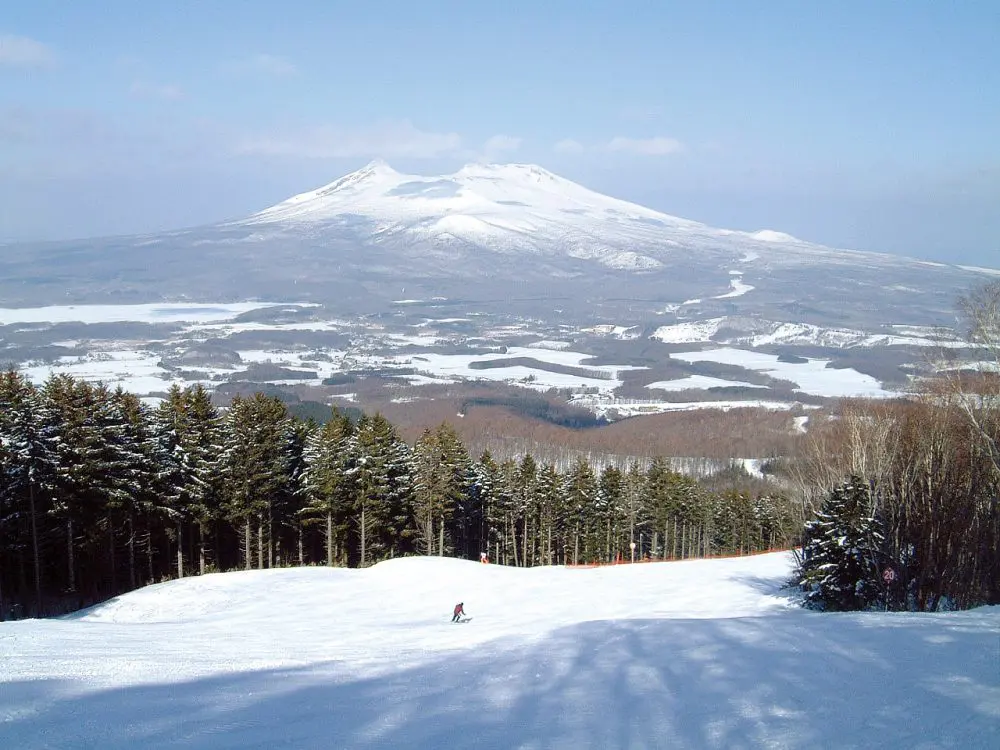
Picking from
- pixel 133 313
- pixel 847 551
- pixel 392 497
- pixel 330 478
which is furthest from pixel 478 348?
pixel 847 551

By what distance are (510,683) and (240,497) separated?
17.9m

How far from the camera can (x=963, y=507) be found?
16.0m

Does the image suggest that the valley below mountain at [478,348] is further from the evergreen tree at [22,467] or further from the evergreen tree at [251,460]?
the evergreen tree at [22,467]

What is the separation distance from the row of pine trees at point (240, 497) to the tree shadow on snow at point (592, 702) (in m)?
13.8

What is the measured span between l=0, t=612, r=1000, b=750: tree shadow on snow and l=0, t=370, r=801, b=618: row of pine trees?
13.8 m

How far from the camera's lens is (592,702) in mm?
8539

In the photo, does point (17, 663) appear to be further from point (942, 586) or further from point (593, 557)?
point (593, 557)

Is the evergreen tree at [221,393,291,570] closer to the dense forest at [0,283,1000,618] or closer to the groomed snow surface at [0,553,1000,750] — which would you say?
the dense forest at [0,283,1000,618]

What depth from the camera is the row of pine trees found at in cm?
2078

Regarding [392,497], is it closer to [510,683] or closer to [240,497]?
[240,497]

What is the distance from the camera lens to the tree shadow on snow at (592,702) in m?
7.14

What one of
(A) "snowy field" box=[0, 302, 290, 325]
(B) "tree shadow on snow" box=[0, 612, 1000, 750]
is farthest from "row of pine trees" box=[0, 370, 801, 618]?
(A) "snowy field" box=[0, 302, 290, 325]

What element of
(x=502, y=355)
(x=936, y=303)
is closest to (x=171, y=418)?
(x=502, y=355)

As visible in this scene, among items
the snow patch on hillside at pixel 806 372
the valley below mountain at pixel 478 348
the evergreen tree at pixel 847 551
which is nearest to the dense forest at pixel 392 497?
the evergreen tree at pixel 847 551
